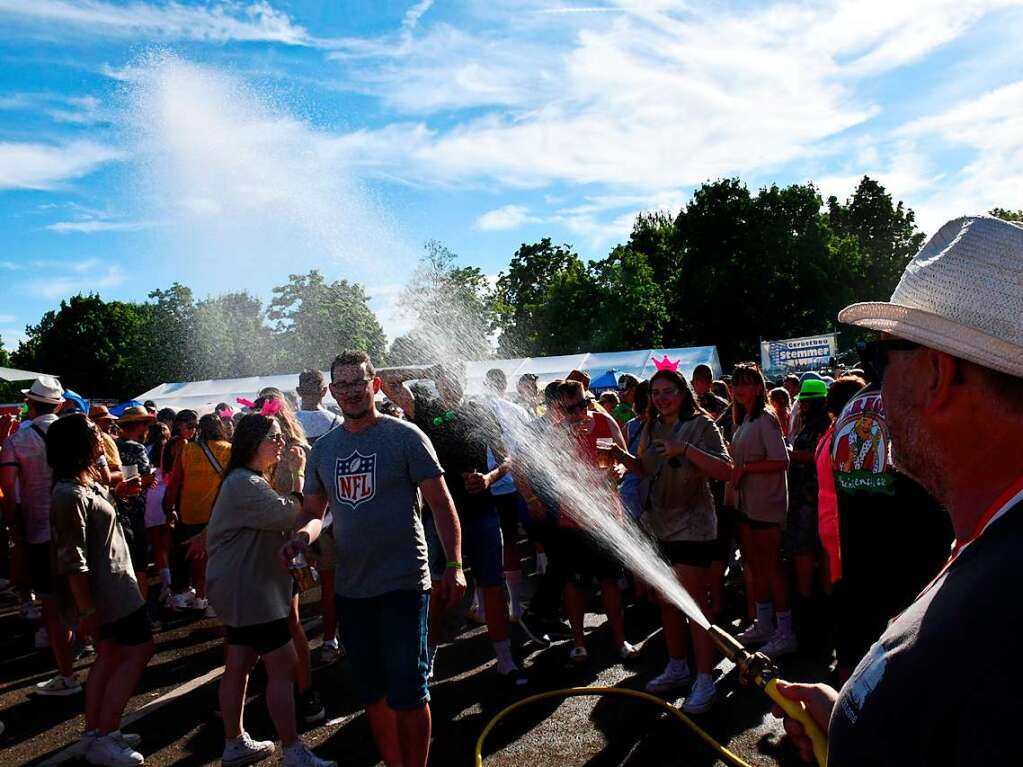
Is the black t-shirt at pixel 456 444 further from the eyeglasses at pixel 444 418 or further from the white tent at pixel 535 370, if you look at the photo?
the white tent at pixel 535 370

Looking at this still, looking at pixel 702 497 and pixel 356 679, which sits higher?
pixel 702 497

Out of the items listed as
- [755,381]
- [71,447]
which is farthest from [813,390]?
[71,447]

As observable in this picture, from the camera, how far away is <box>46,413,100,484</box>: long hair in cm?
459

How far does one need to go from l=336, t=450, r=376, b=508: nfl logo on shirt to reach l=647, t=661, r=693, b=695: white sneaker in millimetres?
2570

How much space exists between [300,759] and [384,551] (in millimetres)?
1426

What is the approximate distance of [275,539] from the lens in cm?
436

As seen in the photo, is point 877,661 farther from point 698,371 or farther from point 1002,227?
point 698,371

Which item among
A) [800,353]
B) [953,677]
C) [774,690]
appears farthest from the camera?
[800,353]

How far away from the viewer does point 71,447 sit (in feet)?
15.1

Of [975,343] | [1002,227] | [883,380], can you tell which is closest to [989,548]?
[975,343]

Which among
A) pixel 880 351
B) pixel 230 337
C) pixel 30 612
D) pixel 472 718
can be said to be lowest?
pixel 472 718

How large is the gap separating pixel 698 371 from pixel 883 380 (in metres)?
7.97

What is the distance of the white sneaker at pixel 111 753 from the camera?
4.41 meters

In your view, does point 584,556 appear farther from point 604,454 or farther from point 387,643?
point 387,643
